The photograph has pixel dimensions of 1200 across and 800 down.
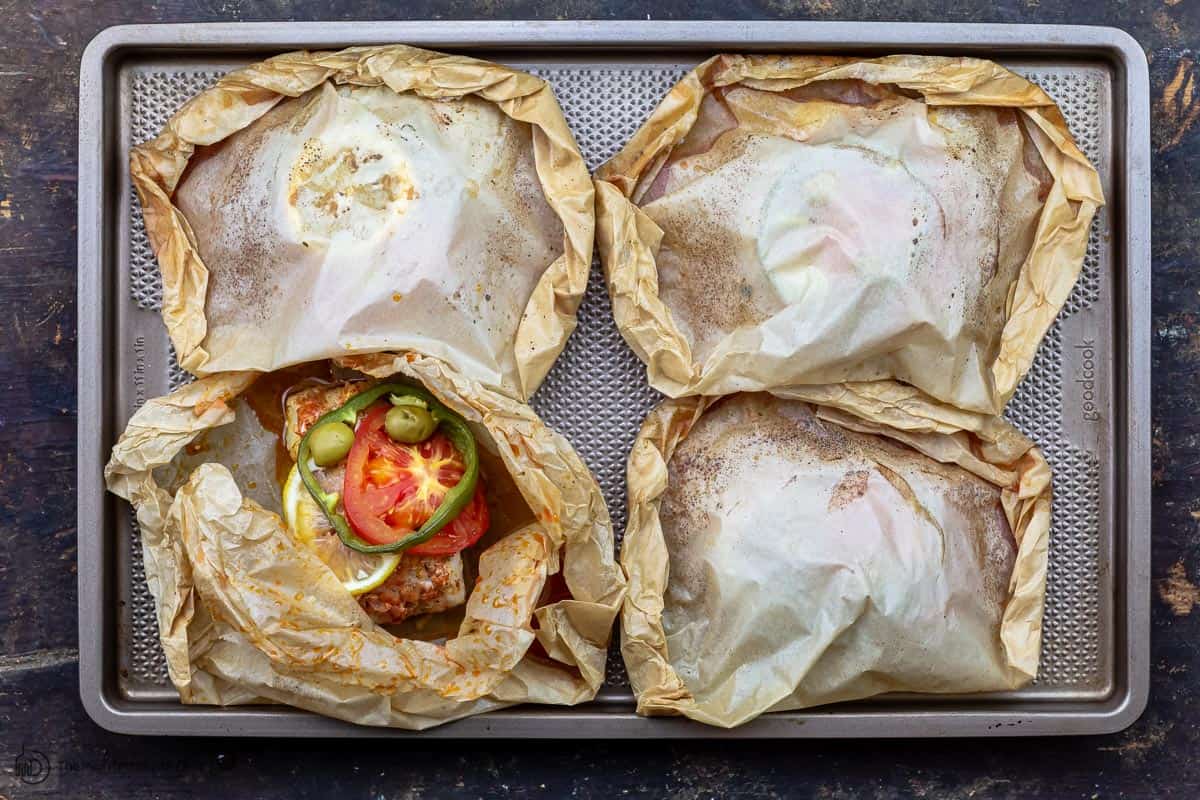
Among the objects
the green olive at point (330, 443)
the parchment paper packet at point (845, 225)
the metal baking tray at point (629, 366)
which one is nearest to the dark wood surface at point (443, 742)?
the metal baking tray at point (629, 366)

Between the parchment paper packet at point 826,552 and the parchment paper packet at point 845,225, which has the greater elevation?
the parchment paper packet at point 845,225

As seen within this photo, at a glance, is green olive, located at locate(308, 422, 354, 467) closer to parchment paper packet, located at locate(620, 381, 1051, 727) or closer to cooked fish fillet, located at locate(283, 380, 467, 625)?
cooked fish fillet, located at locate(283, 380, 467, 625)

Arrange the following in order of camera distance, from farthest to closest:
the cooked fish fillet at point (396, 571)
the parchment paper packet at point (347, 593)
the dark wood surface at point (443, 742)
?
1. the dark wood surface at point (443, 742)
2. the cooked fish fillet at point (396, 571)
3. the parchment paper packet at point (347, 593)

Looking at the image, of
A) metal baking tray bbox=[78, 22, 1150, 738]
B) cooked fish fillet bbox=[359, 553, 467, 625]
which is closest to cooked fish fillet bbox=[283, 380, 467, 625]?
cooked fish fillet bbox=[359, 553, 467, 625]

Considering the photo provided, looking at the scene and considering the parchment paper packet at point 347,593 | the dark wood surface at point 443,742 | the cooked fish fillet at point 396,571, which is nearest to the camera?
the parchment paper packet at point 347,593

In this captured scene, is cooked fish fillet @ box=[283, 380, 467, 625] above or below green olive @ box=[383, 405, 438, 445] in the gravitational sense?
below

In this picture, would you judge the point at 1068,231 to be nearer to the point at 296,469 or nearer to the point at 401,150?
the point at 401,150

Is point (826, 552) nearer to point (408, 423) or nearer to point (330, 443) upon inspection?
point (408, 423)

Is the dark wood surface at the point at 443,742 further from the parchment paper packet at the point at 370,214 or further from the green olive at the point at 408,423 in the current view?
the green olive at the point at 408,423
